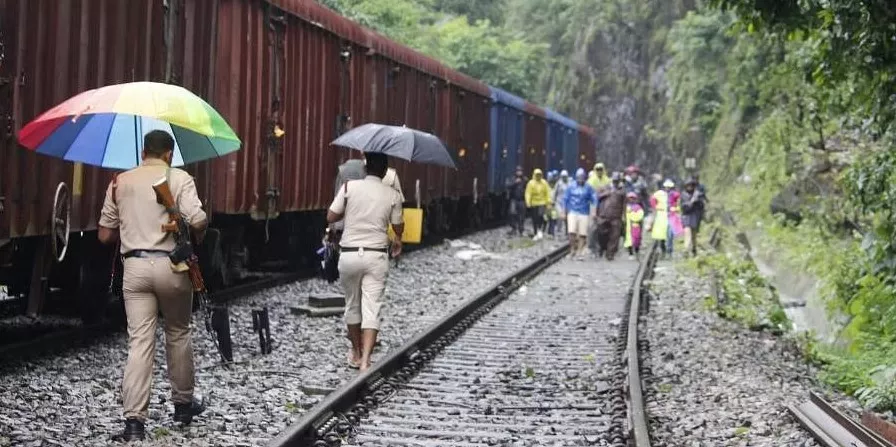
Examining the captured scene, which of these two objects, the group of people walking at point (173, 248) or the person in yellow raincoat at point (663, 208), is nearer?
the group of people walking at point (173, 248)

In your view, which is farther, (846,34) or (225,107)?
(225,107)

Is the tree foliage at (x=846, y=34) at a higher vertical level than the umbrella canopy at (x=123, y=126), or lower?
higher

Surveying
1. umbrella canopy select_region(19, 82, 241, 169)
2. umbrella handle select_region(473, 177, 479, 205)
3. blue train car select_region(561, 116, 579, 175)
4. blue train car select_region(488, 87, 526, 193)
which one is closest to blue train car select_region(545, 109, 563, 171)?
blue train car select_region(561, 116, 579, 175)

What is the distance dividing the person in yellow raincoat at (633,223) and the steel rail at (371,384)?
8289 millimetres

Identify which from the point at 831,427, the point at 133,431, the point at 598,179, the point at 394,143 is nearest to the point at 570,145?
the point at 598,179

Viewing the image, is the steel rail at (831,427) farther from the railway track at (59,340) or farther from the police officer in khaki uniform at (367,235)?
the railway track at (59,340)

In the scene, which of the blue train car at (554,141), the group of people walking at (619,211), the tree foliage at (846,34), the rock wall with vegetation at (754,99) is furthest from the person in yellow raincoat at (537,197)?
the tree foliage at (846,34)

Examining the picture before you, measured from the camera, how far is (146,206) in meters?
6.16

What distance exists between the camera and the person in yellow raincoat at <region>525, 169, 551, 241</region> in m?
25.4

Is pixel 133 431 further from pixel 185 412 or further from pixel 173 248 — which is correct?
pixel 173 248

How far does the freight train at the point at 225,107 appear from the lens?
8.14 m

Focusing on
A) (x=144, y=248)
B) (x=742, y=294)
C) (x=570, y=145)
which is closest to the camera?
(x=144, y=248)

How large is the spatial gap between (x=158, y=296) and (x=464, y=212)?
23.1m

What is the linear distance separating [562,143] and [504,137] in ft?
37.9
